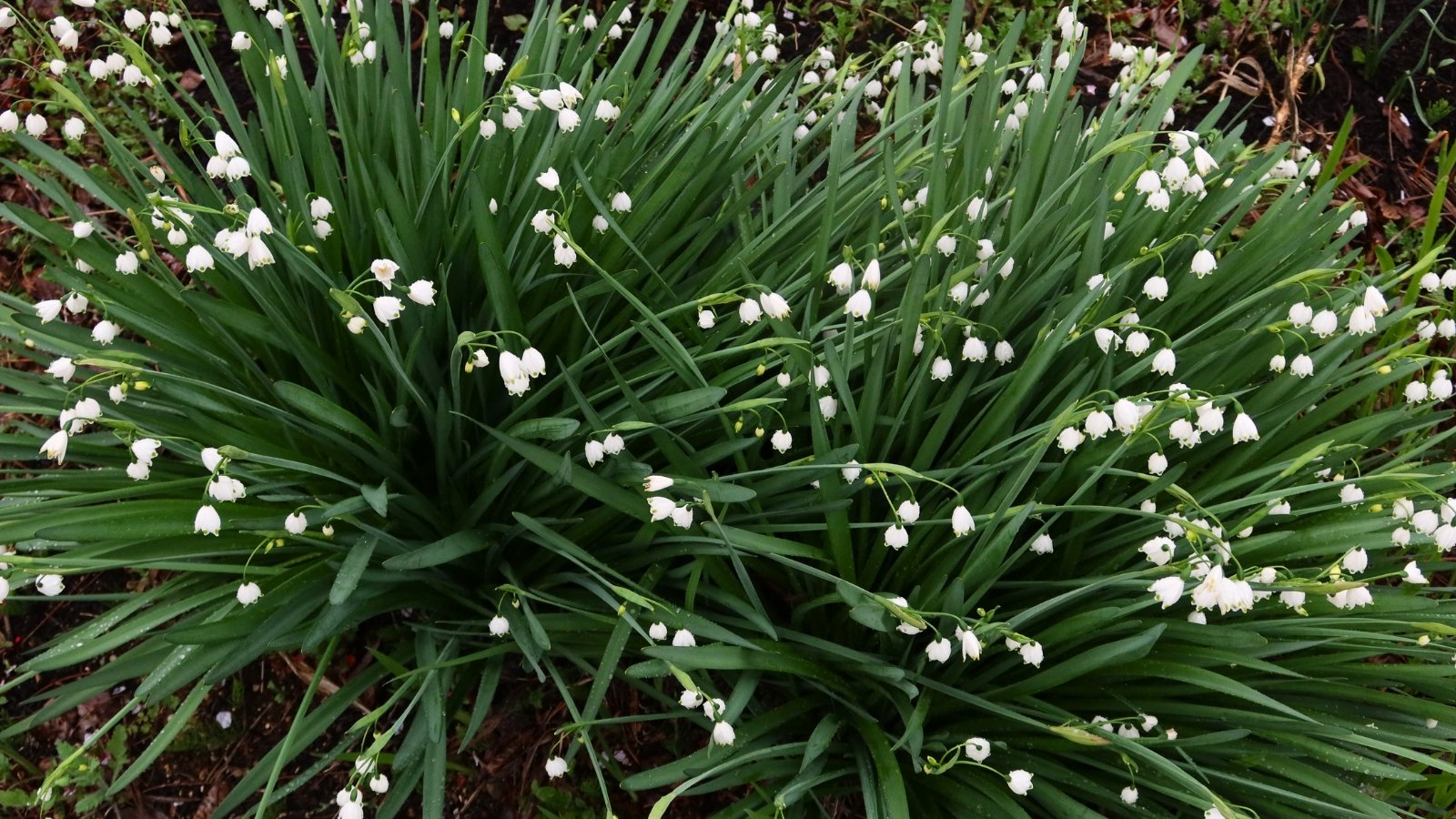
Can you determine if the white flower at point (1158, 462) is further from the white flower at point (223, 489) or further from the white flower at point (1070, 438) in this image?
the white flower at point (223, 489)

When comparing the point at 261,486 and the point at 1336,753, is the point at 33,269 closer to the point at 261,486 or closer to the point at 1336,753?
the point at 261,486

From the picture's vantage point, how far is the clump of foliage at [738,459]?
6.67 ft

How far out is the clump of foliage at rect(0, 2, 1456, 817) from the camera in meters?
2.03

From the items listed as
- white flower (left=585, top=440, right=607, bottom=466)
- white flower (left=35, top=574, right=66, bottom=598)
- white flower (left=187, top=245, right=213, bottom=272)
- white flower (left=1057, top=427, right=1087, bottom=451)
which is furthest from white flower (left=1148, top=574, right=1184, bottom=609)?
white flower (left=35, top=574, right=66, bottom=598)

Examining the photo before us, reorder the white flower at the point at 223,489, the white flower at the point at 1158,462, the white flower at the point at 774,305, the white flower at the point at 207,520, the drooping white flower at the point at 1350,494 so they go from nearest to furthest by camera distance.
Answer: the white flower at the point at 223,489 < the white flower at the point at 207,520 < the white flower at the point at 774,305 < the white flower at the point at 1158,462 < the drooping white flower at the point at 1350,494

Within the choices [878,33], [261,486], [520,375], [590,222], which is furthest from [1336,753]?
[878,33]

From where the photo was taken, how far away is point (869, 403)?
7.33 feet

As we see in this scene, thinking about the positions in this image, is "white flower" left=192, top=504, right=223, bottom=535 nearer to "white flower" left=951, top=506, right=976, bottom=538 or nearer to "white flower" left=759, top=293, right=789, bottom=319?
"white flower" left=759, top=293, right=789, bottom=319

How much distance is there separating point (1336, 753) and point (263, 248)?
8.01 ft

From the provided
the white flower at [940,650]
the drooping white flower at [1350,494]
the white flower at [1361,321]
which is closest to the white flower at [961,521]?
the white flower at [940,650]

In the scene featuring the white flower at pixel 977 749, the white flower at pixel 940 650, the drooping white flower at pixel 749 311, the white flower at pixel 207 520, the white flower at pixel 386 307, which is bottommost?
the white flower at pixel 977 749

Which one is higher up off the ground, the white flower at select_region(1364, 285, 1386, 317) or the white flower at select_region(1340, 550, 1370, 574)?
the white flower at select_region(1364, 285, 1386, 317)

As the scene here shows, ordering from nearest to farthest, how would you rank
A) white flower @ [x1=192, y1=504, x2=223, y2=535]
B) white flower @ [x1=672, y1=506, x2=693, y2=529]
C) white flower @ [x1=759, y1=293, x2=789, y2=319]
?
1. white flower @ [x1=192, y1=504, x2=223, y2=535]
2. white flower @ [x1=672, y1=506, x2=693, y2=529]
3. white flower @ [x1=759, y1=293, x2=789, y2=319]

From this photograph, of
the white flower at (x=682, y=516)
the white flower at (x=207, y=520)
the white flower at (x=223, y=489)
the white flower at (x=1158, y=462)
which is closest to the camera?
the white flower at (x=223, y=489)
